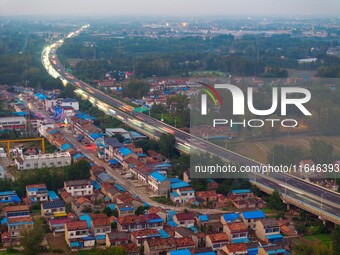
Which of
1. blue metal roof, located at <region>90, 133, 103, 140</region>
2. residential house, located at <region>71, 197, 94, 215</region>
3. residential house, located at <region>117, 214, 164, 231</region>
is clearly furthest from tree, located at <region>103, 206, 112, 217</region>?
blue metal roof, located at <region>90, 133, 103, 140</region>

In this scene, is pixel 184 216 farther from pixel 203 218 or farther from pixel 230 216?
pixel 230 216

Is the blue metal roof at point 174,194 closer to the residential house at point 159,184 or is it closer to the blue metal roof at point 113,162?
the residential house at point 159,184

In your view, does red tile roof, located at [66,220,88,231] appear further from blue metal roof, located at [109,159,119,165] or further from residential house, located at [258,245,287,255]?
blue metal roof, located at [109,159,119,165]

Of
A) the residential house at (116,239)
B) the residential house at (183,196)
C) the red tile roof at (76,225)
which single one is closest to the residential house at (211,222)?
the residential house at (183,196)

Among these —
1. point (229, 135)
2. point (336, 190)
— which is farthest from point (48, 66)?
point (336, 190)

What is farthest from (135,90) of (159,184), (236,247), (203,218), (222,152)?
(236,247)

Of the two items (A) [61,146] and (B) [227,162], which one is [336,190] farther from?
(A) [61,146]
